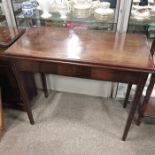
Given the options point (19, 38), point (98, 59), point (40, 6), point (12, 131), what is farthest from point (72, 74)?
point (12, 131)

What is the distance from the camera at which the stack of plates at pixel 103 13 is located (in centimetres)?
134

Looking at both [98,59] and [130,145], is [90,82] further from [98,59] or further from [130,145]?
[98,59]

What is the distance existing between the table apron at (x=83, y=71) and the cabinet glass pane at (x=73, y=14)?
541 millimetres

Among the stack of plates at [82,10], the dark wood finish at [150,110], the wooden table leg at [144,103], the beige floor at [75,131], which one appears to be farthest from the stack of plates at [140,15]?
the beige floor at [75,131]

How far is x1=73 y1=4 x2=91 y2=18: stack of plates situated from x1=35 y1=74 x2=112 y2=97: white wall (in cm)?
62

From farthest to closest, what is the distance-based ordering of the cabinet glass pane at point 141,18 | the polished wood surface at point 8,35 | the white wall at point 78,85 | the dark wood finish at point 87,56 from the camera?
the white wall at point 78,85
the cabinet glass pane at point 141,18
the polished wood surface at point 8,35
the dark wood finish at point 87,56

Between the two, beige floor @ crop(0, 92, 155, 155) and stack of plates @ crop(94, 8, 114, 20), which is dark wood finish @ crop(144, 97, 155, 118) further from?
stack of plates @ crop(94, 8, 114, 20)

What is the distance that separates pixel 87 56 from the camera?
98 cm

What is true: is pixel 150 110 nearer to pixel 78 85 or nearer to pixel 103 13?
pixel 78 85

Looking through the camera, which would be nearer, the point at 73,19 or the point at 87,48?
the point at 87,48

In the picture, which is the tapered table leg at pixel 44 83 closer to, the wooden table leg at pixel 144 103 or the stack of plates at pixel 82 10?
the stack of plates at pixel 82 10

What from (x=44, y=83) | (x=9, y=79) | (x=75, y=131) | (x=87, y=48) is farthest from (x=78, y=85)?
(x=87, y=48)

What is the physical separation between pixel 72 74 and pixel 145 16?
0.78 meters

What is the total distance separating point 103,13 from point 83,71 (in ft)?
1.93
